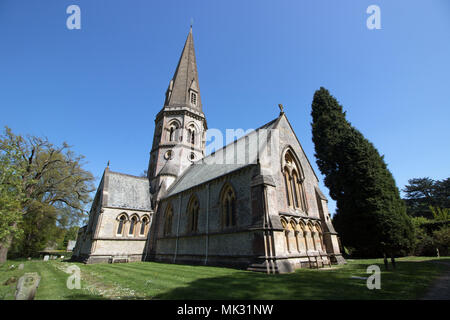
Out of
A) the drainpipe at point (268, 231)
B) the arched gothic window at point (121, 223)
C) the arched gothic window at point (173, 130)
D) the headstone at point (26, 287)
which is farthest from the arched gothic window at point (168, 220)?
the headstone at point (26, 287)

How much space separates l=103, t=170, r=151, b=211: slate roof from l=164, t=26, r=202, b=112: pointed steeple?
498 inches

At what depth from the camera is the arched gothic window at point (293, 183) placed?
1639 cm

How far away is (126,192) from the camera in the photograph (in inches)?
1005

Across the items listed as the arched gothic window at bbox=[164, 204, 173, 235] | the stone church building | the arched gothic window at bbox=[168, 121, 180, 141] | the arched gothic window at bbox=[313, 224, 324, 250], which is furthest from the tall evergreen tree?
the arched gothic window at bbox=[168, 121, 180, 141]

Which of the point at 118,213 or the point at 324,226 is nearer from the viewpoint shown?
the point at 324,226

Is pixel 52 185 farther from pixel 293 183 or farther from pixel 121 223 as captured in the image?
pixel 293 183

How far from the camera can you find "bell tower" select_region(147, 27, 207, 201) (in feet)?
92.8

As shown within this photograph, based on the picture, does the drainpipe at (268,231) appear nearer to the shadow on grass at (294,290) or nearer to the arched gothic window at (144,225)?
the shadow on grass at (294,290)

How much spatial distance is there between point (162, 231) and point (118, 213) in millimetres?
5216

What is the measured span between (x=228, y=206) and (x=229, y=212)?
0.54 m

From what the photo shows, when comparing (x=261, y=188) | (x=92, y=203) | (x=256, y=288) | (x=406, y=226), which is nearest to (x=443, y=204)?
(x=406, y=226)

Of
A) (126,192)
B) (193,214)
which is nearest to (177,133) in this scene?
(126,192)

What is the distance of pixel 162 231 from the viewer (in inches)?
910

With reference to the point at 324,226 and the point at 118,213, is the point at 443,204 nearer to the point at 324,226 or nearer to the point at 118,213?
the point at 324,226
